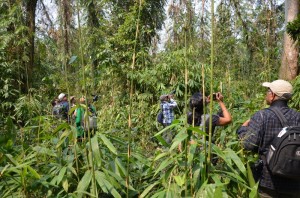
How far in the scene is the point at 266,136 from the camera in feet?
6.51

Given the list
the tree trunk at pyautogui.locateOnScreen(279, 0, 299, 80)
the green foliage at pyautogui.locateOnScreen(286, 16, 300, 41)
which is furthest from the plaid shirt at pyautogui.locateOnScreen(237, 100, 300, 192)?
the tree trunk at pyautogui.locateOnScreen(279, 0, 299, 80)

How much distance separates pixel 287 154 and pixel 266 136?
21 centimetres

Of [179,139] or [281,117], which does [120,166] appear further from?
[281,117]

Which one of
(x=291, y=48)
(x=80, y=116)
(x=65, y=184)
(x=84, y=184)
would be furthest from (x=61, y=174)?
(x=291, y=48)

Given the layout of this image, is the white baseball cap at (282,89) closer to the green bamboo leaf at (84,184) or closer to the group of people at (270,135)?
the group of people at (270,135)

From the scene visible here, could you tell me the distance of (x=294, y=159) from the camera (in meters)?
1.78

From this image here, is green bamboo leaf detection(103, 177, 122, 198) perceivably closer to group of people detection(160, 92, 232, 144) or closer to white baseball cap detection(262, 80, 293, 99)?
group of people detection(160, 92, 232, 144)

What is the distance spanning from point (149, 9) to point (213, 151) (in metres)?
7.00

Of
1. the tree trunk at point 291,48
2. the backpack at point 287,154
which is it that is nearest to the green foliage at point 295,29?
the tree trunk at point 291,48

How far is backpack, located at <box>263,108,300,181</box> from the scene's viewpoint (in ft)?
5.84

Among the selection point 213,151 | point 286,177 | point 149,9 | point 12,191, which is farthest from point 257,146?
point 149,9

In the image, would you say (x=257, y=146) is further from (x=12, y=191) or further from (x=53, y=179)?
(x=12, y=191)

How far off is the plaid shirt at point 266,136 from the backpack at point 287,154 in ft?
0.30

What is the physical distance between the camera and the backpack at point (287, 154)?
5.84ft
